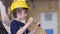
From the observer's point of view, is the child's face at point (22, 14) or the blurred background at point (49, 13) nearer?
the child's face at point (22, 14)

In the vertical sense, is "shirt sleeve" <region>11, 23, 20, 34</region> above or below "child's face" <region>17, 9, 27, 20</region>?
below

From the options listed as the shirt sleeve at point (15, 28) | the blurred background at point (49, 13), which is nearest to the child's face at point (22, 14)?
the shirt sleeve at point (15, 28)

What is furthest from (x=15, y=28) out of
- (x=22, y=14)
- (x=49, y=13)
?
(x=49, y=13)

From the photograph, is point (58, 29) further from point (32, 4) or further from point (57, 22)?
point (32, 4)

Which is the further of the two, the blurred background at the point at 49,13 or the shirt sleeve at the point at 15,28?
the blurred background at the point at 49,13

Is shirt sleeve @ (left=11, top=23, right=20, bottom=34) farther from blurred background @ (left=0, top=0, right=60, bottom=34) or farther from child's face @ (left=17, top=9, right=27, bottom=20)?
blurred background @ (left=0, top=0, right=60, bottom=34)

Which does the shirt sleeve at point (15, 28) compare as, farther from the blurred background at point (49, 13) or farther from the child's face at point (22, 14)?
the blurred background at point (49, 13)

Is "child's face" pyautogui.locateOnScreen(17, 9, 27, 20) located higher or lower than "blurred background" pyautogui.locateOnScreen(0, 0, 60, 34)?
higher

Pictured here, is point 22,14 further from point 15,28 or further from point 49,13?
point 49,13

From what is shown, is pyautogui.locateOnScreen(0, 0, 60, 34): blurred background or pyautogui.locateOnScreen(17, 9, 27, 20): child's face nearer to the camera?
pyautogui.locateOnScreen(17, 9, 27, 20): child's face

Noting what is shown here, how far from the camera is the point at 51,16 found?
6.42 ft

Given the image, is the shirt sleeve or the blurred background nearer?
the shirt sleeve

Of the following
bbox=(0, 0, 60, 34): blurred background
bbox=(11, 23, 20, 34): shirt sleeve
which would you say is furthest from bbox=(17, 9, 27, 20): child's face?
bbox=(0, 0, 60, 34): blurred background

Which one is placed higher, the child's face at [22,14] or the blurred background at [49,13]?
the child's face at [22,14]
